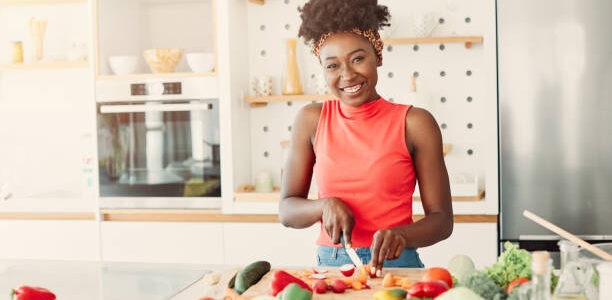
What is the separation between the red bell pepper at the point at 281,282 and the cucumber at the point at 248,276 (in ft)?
0.40

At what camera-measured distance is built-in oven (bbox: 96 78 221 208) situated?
13.5ft

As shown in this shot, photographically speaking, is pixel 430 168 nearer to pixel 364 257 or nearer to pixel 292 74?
pixel 364 257

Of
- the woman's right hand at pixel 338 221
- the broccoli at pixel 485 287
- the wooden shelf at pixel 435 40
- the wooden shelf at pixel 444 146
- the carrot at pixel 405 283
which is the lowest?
the carrot at pixel 405 283

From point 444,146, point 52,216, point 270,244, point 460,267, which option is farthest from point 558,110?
point 52,216

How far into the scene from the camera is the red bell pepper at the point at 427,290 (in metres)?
1.58

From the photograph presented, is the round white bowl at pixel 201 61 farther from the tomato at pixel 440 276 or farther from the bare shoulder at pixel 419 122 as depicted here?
the tomato at pixel 440 276

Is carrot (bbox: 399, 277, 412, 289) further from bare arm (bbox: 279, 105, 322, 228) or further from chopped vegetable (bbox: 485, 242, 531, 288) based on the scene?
bare arm (bbox: 279, 105, 322, 228)

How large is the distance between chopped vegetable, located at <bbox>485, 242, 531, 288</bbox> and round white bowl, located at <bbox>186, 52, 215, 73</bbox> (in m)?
2.67

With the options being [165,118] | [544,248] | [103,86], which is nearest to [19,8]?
[103,86]

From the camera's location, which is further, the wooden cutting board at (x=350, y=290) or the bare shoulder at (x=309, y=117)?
the bare shoulder at (x=309, y=117)

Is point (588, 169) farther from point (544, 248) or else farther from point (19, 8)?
point (19, 8)

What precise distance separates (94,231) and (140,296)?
250cm

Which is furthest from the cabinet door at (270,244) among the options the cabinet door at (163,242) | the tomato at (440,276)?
the tomato at (440,276)

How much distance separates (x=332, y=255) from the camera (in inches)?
84.8
